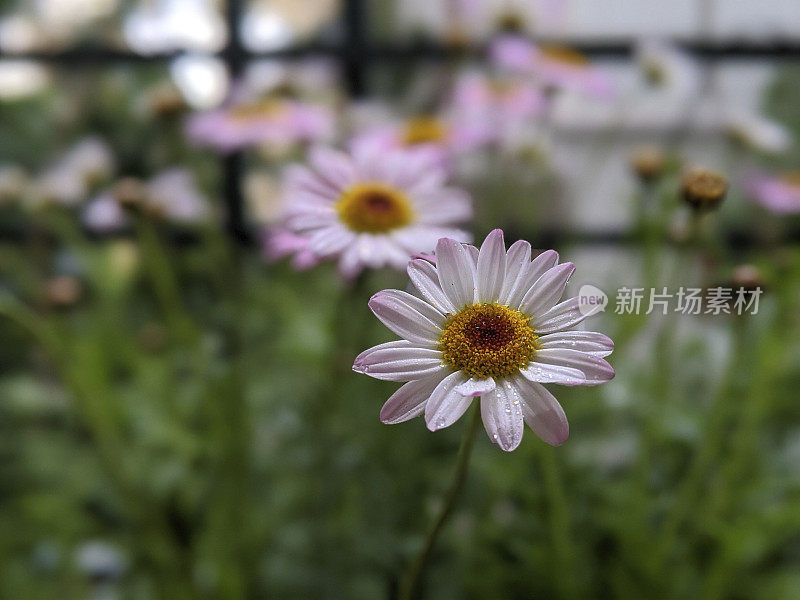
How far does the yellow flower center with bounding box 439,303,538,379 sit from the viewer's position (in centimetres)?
9

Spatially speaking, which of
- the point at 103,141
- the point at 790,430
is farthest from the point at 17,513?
the point at 790,430

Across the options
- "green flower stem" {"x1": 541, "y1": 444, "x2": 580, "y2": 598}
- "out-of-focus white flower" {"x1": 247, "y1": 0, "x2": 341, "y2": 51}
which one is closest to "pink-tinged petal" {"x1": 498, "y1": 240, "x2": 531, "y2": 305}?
"green flower stem" {"x1": 541, "y1": 444, "x2": 580, "y2": 598}

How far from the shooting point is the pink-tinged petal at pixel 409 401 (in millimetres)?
90

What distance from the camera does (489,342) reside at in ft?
0.30

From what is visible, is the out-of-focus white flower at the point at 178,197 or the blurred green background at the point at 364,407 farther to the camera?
the out-of-focus white flower at the point at 178,197

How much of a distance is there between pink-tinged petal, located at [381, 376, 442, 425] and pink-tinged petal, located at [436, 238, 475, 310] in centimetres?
1

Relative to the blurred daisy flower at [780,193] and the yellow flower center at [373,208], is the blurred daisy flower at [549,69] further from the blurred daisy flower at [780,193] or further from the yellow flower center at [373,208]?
the yellow flower center at [373,208]

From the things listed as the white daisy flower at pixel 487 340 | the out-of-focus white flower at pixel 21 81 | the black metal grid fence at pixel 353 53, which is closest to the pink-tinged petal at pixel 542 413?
the white daisy flower at pixel 487 340

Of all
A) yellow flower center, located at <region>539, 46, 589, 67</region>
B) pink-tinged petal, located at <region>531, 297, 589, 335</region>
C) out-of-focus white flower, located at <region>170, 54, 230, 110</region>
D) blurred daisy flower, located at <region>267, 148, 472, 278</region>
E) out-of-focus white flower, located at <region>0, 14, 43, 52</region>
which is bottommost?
pink-tinged petal, located at <region>531, 297, 589, 335</region>

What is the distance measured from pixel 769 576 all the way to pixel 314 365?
0.25m

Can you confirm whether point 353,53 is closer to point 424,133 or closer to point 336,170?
point 424,133

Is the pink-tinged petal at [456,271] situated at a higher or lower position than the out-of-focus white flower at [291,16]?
lower

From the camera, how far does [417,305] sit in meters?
0.09

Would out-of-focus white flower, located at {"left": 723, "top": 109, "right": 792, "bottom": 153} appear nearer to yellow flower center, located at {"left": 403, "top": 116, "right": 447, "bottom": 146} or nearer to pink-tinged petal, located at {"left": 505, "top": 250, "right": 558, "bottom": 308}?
yellow flower center, located at {"left": 403, "top": 116, "right": 447, "bottom": 146}
